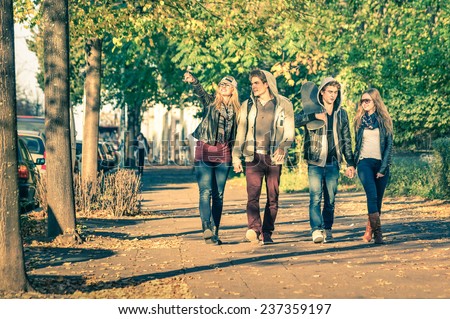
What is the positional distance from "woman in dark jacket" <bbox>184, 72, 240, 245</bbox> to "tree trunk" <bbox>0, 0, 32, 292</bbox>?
4.26 meters

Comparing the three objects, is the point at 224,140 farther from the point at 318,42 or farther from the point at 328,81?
the point at 318,42

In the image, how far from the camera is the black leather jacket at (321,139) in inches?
505

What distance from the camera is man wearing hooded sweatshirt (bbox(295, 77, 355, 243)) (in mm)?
12820

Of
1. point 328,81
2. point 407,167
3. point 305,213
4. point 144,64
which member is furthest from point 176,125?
point 328,81

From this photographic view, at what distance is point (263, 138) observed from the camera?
41.3 feet

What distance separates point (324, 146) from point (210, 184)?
1.52 metres

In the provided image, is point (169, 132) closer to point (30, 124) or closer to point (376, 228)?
point (30, 124)

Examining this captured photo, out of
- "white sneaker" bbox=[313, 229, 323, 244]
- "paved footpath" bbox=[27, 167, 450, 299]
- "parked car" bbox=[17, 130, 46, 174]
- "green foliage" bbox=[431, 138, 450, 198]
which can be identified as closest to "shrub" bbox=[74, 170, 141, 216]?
"paved footpath" bbox=[27, 167, 450, 299]

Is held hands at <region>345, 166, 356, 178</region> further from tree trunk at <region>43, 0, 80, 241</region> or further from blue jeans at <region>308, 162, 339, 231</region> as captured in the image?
tree trunk at <region>43, 0, 80, 241</region>

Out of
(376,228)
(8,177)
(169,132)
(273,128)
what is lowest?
(169,132)

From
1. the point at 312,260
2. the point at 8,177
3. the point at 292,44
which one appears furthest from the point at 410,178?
the point at 8,177

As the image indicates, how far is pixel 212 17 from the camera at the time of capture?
763 inches

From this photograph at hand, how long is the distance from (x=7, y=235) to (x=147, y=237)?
5.60 meters

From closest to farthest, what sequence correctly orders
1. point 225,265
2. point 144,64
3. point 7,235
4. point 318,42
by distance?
point 7,235
point 225,265
point 318,42
point 144,64
